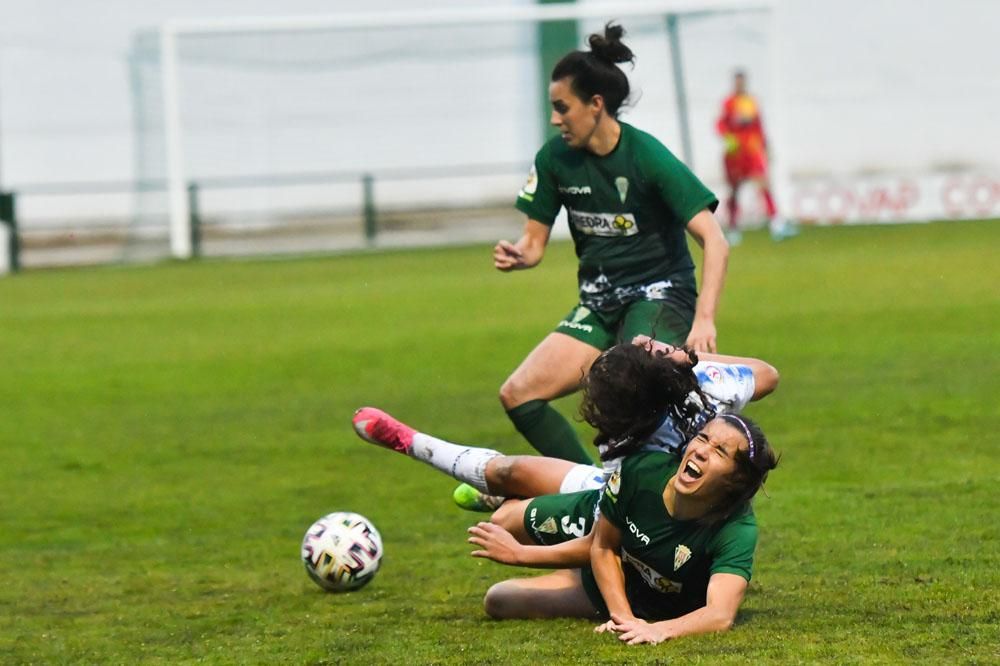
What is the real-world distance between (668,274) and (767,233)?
19.1 m

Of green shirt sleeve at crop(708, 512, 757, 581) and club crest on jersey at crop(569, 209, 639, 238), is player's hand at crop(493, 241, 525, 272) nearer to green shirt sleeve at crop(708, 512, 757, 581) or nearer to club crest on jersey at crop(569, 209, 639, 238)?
club crest on jersey at crop(569, 209, 639, 238)

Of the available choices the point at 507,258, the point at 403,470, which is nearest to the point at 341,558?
the point at 507,258

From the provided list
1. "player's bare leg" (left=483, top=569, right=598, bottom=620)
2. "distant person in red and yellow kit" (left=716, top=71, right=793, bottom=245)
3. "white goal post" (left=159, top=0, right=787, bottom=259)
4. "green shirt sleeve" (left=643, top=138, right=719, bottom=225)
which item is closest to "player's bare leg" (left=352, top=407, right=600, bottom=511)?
"player's bare leg" (left=483, top=569, right=598, bottom=620)

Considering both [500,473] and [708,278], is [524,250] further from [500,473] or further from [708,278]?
[500,473]

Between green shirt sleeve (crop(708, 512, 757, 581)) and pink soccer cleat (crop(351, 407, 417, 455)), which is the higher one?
pink soccer cleat (crop(351, 407, 417, 455))

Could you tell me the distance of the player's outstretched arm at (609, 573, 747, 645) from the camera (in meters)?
4.98

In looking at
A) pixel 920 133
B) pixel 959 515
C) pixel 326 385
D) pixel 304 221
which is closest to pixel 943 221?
pixel 920 133

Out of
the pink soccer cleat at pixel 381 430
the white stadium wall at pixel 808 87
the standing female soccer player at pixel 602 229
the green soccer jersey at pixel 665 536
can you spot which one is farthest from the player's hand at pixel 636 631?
the white stadium wall at pixel 808 87

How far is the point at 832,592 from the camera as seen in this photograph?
5.61m

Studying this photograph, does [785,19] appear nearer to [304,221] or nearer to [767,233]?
[767,233]

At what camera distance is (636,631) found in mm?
5016

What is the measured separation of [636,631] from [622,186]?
7.39 ft

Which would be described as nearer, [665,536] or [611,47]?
[665,536]

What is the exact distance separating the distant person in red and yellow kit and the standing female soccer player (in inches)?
671
